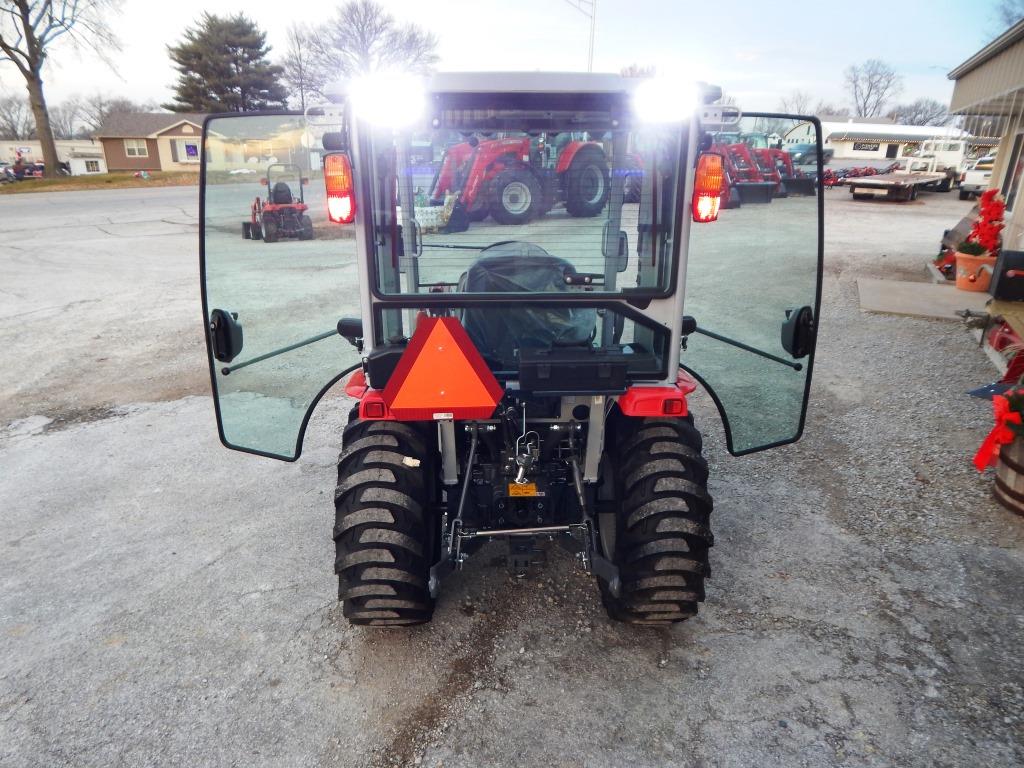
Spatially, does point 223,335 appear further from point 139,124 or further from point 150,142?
point 139,124

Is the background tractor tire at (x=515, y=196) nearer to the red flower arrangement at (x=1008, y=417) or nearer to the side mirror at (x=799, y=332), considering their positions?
the side mirror at (x=799, y=332)

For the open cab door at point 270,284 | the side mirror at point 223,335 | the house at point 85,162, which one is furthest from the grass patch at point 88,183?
the side mirror at point 223,335

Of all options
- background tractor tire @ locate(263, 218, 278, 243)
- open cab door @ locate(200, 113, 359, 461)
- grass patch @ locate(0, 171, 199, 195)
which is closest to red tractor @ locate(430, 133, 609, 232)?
open cab door @ locate(200, 113, 359, 461)

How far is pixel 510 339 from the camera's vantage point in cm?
Result: 289

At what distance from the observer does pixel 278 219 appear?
12680 mm

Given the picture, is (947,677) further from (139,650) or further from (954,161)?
(954,161)

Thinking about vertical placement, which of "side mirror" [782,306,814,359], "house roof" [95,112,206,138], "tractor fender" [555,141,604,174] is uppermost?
"house roof" [95,112,206,138]

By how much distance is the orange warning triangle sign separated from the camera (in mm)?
2332

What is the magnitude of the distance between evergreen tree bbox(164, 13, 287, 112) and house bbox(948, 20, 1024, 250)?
43952 millimetres

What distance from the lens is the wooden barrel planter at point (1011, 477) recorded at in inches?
153

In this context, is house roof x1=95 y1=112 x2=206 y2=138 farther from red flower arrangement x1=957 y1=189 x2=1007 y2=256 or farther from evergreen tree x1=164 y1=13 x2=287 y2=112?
red flower arrangement x1=957 y1=189 x2=1007 y2=256

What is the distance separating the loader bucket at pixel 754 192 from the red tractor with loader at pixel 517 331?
30 cm

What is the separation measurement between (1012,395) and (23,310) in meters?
10.7

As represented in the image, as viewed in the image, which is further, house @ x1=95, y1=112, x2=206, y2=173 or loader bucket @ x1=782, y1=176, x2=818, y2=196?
house @ x1=95, y1=112, x2=206, y2=173
